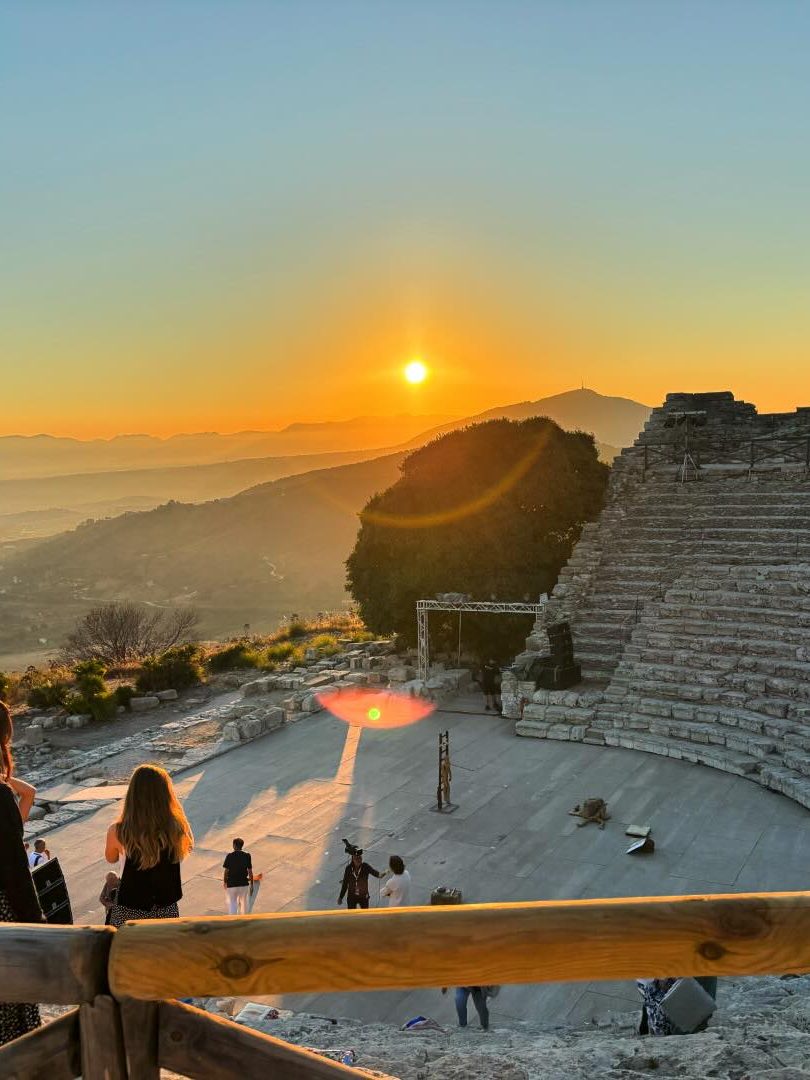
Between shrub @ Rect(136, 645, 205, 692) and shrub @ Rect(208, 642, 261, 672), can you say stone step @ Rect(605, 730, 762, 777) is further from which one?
shrub @ Rect(208, 642, 261, 672)

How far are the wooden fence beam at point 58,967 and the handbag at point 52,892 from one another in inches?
145

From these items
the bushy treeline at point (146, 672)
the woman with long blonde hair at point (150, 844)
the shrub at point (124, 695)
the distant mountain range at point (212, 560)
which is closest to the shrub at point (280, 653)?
the bushy treeline at point (146, 672)

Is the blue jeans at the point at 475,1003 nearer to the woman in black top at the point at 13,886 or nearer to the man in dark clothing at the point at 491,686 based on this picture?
the woman in black top at the point at 13,886

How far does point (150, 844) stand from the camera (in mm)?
4621

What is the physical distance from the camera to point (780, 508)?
19.7m

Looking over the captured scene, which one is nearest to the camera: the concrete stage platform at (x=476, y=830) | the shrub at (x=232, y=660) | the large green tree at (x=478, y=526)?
the concrete stage platform at (x=476, y=830)

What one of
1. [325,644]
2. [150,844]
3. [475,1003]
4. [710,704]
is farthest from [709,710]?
[325,644]

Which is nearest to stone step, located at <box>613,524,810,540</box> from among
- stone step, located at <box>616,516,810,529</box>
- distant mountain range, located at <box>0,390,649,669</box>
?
stone step, located at <box>616,516,810,529</box>

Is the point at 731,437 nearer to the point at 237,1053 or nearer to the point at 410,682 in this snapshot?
the point at 410,682

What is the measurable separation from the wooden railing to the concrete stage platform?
6286 mm

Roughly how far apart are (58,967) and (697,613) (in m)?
16.9

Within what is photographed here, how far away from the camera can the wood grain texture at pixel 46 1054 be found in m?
2.21

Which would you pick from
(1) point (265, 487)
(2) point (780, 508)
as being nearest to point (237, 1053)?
(2) point (780, 508)

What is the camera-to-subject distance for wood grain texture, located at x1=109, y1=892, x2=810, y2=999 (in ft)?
7.29
